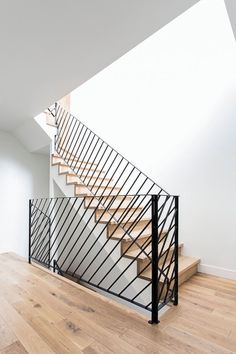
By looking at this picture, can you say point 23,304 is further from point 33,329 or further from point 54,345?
point 54,345

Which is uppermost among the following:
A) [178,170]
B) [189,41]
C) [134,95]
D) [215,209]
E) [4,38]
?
[189,41]

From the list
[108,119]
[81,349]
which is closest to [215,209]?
[81,349]

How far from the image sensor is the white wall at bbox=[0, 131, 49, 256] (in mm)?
4059

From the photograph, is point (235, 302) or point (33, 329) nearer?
point (33, 329)

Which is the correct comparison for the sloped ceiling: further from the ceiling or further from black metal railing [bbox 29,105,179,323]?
black metal railing [bbox 29,105,179,323]

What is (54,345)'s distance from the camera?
1348mm

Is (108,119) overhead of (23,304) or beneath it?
overhead

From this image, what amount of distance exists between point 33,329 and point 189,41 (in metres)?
3.68

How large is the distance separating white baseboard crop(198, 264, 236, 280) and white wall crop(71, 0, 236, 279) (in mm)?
11

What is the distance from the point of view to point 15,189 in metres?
4.23

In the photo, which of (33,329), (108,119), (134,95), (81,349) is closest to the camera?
(81,349)

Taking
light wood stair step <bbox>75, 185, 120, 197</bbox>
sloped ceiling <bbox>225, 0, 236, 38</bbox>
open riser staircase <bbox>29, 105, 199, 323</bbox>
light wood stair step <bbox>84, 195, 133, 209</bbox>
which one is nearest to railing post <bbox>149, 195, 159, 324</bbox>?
open riser staircase <bbox>29, 105, 199, 323</bbox>

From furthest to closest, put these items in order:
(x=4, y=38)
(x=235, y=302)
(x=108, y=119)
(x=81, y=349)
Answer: (x=108, y=119), (x=235, y=302), (x=4, y=38), (x=81, y=349)

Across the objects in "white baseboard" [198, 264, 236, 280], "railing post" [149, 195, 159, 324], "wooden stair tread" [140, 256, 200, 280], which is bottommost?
"white baseboard" [198, 264, 236, 280]
